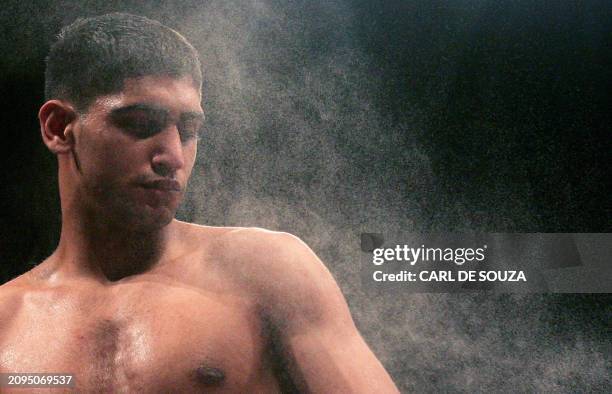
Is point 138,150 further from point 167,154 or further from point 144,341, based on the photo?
point 144,341

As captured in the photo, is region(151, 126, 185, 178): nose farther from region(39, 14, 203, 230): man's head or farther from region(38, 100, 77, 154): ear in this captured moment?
region(38, 100, 77, 154): ear

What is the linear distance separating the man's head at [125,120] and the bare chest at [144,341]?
144 millimetres

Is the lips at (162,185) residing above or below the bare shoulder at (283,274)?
above

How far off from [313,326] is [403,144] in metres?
0.38

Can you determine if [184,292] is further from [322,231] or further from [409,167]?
[409,167]

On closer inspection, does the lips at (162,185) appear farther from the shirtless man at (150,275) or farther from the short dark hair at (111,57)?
the short dark hair at (111,57)

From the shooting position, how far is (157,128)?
1239 millimetres

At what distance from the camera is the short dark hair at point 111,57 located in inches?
49.3

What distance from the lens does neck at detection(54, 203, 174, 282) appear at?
128cm

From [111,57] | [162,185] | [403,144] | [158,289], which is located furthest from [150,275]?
[403,144]

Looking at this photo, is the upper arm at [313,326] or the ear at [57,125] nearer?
the upper arm at [313,326]

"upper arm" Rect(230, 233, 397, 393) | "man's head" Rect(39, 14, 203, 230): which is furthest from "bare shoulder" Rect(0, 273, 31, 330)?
"upper arm" Rect(230, 233, 397, 393)

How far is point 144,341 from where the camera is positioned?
1193 mm

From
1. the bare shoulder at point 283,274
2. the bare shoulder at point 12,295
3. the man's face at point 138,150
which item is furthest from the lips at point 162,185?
the bare shoulder at point 12,295
